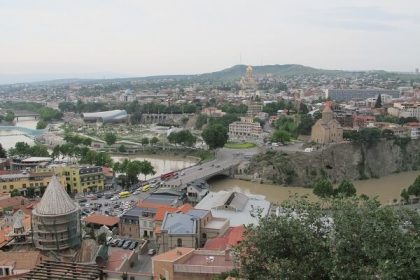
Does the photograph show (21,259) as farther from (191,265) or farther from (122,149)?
(122,149)

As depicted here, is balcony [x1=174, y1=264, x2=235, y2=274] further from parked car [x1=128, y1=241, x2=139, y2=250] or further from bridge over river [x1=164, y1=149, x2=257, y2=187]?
bridge over river [x1=164, y1=149, x2=257, y2=187]

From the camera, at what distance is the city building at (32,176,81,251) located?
12.8 metres

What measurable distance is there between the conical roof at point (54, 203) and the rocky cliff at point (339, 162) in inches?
804

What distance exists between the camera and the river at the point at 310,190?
1115 inches

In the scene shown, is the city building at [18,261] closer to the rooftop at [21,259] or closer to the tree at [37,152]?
the rooftop at [21,259]

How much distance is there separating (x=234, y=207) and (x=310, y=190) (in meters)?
12.6

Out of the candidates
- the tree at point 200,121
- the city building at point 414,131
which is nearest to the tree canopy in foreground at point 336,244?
the city building at point 414,131

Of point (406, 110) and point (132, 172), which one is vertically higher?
point (406, 110)

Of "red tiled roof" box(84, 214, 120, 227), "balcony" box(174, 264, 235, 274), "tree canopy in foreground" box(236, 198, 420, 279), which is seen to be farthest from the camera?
"red tiled roof" box(84, 214, 120, 227)

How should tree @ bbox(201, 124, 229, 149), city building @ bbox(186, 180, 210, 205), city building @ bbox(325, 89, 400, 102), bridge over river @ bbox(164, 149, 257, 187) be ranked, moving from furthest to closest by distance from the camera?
city building @ bbox(325, 89, 400, 102), tree @ bbox(201, 124, 229, 149), bridge over river @ bbox(164, 149, 257, 187), city building @ bbox(186, 180, 210, 205)

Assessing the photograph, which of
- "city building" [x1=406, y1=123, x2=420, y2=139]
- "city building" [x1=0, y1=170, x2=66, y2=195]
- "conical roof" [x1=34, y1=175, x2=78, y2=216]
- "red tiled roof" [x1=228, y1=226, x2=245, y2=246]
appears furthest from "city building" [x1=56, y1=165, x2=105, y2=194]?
"city building" [x1=406, y1=123, x2=420, y2=139]

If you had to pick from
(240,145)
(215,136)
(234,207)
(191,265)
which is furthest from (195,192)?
(240,145)

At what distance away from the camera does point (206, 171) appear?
31.2 meters

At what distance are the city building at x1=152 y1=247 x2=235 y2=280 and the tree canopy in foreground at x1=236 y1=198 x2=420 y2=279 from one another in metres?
3.31
